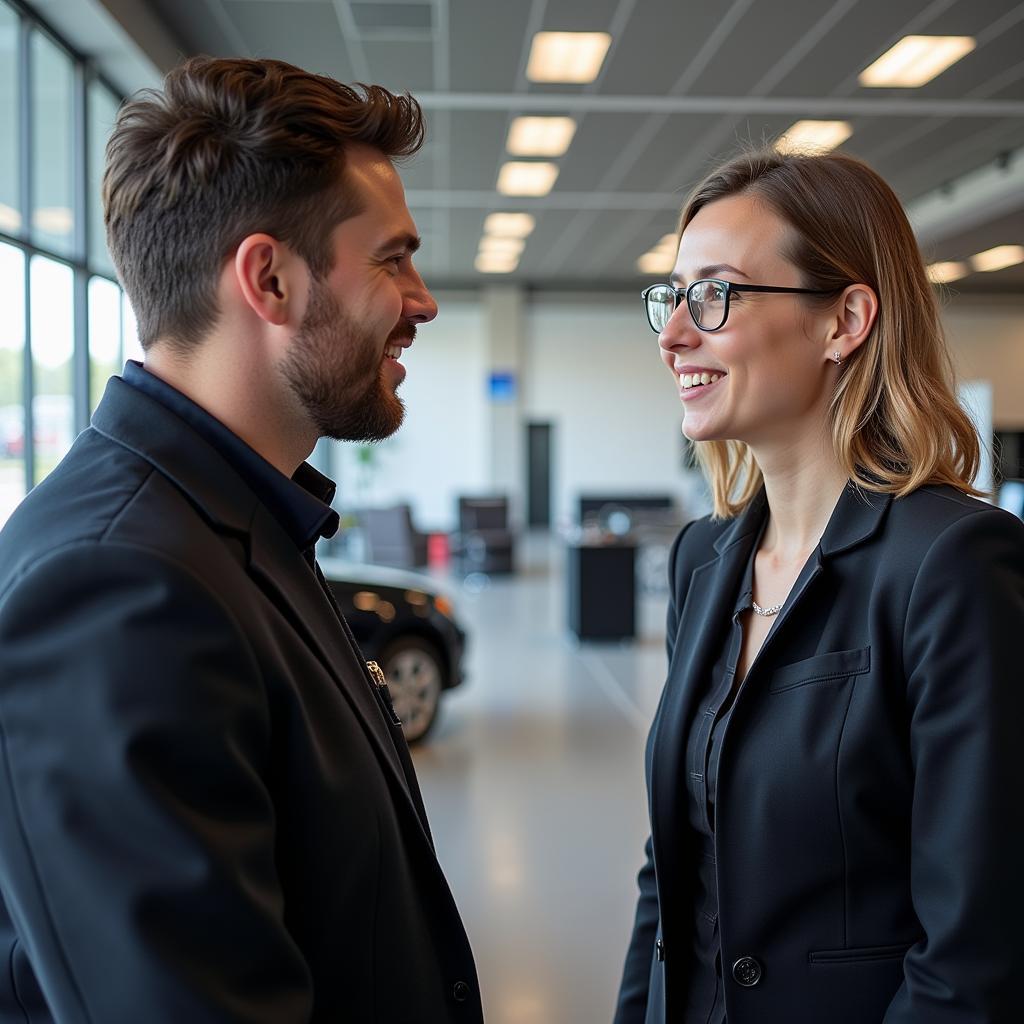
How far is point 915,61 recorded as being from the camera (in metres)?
7.59

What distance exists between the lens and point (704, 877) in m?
1.51

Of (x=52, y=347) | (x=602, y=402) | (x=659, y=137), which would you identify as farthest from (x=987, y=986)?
(x=602, y=402)

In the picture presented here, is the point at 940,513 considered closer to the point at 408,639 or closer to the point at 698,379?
the point at 698,379

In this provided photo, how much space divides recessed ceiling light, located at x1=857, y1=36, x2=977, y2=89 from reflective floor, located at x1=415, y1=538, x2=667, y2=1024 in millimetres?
4884

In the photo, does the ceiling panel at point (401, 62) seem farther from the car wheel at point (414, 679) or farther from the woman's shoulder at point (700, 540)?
the woman's shoulder at point (700, 540)

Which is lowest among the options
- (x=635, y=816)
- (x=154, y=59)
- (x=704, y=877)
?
(x=635, y=816)

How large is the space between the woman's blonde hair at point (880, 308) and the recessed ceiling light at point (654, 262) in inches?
589

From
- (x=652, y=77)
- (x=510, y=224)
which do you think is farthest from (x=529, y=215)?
(x=652, y=77)

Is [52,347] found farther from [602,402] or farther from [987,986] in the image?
[602,402]

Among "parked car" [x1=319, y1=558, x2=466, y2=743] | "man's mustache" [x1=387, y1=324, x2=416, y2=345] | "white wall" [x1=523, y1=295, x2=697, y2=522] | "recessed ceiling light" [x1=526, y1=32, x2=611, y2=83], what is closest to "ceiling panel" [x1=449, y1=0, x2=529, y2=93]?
"recessed ceiling light" [x1=526, y1=32, x2=611, y2=83]

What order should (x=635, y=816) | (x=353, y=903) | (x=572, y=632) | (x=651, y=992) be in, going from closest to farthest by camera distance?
(x=353, y=903) < (x=651, y=992) < (x=635, y=816) < (x=572, y=632)

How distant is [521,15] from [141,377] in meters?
6.37

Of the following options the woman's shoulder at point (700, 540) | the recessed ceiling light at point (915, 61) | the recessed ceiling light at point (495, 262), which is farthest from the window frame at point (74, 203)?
the recessed ceiling light at point (495, 262)

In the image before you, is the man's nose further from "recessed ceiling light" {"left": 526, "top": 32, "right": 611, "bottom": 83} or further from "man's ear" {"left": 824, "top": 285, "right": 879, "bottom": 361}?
"recessed ceiling light" {"left": 526, "top": 32, "right": 611, "bottom": 83}
